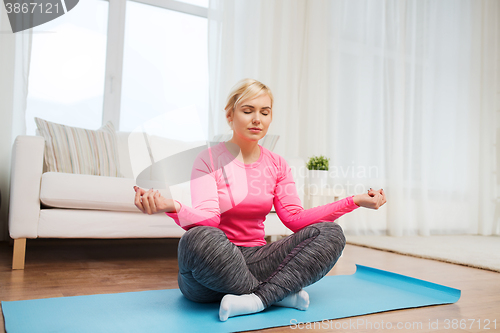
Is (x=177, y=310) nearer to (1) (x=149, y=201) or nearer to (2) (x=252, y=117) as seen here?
(1) (x=149, y=201)

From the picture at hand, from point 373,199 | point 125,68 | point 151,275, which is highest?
point 125,68

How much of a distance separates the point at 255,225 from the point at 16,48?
237 cm

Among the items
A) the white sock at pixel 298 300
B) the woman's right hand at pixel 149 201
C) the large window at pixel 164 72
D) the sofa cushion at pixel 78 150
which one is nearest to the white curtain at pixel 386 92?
the large window at pixel 164 72

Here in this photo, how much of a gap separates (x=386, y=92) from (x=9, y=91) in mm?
3223

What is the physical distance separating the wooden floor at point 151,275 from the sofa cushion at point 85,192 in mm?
291

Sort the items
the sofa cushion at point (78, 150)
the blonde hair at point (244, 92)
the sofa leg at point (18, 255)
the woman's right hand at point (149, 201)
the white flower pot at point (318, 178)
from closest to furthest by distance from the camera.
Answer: the woman's right hand at point (149, 201) < the blonde hair at point (244, 92) < the sofa leg at point (18, 255) < the sofa cushion at point (78, 150) < the white flower pot at point (318, 178)

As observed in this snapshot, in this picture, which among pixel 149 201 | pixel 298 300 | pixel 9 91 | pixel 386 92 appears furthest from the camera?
pixel 386 92

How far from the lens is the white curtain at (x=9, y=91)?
2631 millimetres

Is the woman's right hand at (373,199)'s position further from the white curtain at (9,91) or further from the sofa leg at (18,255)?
the white curtain at (9,91)

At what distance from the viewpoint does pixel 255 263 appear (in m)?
1.24

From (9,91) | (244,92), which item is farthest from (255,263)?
(9,91)

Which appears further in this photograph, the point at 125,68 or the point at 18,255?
the point at 125,68

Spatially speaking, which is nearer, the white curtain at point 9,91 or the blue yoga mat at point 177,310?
the blue yoga mat at point 177,310

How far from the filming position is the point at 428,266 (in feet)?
7.25
